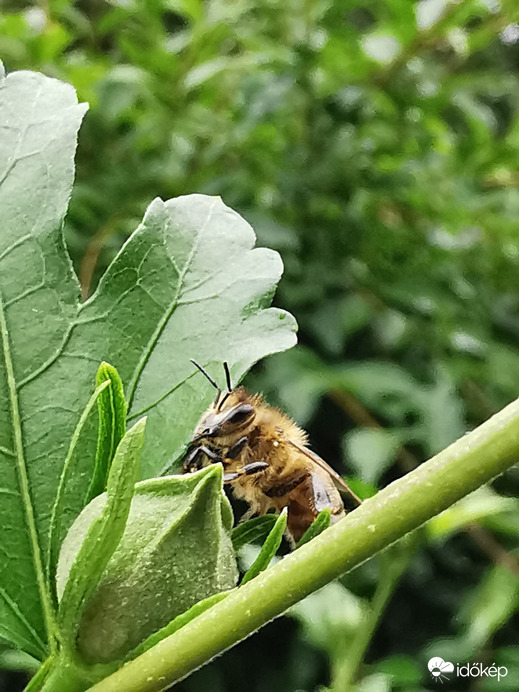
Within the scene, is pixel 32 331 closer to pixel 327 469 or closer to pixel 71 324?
pixel 71 324

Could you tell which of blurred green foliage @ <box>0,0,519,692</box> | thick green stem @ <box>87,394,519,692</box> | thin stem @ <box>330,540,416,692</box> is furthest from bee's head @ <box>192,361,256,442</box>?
blurred green foliage @ <box>0,0,519,692</box>

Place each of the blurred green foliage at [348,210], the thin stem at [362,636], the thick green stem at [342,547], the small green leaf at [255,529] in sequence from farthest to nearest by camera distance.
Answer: the blurred green foliage at [348,210]
the thin stem at [362,636]
the small green leaf at [255,529]
the thick green stem at [342,547]

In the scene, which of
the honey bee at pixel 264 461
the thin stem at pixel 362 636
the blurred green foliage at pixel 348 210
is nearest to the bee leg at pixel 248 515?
the honey bee at pixel 264 461

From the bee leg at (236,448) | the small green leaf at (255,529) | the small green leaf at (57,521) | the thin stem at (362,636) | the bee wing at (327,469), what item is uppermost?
the small green leaf at (57,521)

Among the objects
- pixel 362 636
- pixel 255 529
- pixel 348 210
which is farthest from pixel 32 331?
pixel 348 210

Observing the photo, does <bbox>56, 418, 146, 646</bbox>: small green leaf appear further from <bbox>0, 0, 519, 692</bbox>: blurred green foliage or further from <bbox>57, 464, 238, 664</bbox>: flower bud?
<bbox>0, 0, 519, 692</bbox>: blurred green foliage

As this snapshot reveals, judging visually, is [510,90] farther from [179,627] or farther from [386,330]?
[179,627]

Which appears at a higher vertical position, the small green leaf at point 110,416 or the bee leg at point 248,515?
the small green leaf at point 110,416

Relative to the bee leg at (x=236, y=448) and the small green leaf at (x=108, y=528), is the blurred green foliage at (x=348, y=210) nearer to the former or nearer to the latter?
the bee leg at (x=236, y=448)
